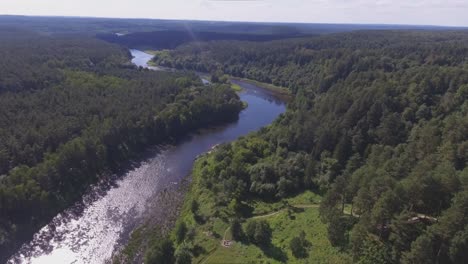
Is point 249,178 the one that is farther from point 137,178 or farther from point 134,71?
point 134,71

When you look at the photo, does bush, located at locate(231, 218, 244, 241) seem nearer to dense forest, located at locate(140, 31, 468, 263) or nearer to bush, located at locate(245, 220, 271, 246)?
dense forest, located at locate(140, 31, 468, 263)

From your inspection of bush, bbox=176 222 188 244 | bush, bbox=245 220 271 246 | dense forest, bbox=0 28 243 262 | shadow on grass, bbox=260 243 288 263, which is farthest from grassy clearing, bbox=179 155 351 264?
dense forest, bbox=0 28 243 262

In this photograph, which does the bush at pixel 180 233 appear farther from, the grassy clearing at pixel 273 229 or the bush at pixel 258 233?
the bush at pixel 258 233

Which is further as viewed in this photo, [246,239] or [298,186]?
[298,186]

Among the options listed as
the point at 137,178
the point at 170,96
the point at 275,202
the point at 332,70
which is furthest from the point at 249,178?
the point at 332,70

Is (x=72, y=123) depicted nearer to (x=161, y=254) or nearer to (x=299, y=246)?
(x=161, y=254)

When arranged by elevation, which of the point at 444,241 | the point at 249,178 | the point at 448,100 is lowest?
the point at 249,178
